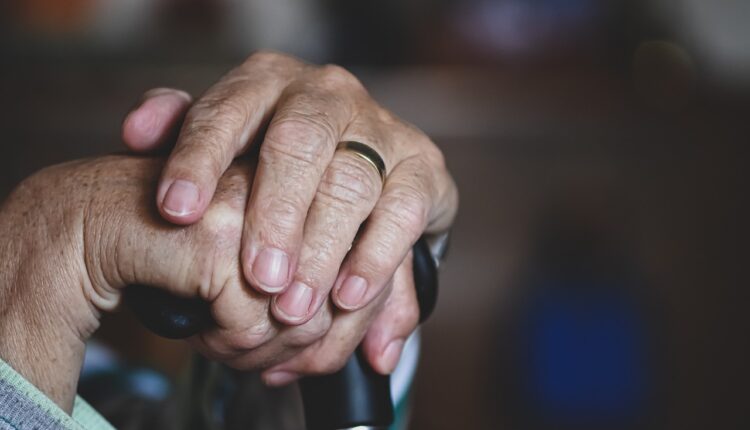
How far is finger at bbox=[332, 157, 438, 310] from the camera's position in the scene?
487mm

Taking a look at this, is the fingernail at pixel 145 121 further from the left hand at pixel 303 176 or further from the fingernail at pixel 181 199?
the fingernail at pixel 181 199

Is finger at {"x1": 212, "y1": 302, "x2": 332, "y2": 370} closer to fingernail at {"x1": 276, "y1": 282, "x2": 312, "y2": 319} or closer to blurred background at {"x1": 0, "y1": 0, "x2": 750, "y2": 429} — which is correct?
fingernail at {"x1": 276, "y1": 282, "x2": 312, "y2": 319}

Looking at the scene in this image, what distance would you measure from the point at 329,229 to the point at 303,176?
0.11ft

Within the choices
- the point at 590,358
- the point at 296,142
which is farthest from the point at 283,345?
the point at 590,358

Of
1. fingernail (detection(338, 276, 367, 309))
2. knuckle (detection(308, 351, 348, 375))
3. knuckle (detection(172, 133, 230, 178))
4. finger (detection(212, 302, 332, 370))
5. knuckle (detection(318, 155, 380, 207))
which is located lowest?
knuckle (detection(308, 351, 348, 375))

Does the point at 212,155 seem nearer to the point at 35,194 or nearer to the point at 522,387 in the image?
the point at 35,194

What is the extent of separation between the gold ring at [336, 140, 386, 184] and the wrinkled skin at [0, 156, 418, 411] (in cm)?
6

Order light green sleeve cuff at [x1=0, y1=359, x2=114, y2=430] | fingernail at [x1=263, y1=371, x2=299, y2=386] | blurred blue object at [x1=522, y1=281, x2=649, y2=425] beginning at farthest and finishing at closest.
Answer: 1. blurred blue object at [x1=522, y1=281, x2=649, y2=425]
2. fingernail at [x1=263, y1=371, x2=299, y2=386]
3. light green sleeve cuff at [x1=0, y1=359, x2=114, y2=430]

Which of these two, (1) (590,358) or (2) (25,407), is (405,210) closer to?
(2) (25,407)

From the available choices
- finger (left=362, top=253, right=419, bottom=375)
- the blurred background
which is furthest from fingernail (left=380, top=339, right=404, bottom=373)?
the blurred background

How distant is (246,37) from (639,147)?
1.24 meters

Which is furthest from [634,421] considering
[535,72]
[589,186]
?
[535,72]

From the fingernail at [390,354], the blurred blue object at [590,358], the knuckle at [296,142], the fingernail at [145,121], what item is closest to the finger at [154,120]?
the fingernail at [145,121]

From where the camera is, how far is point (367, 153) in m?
0.52
